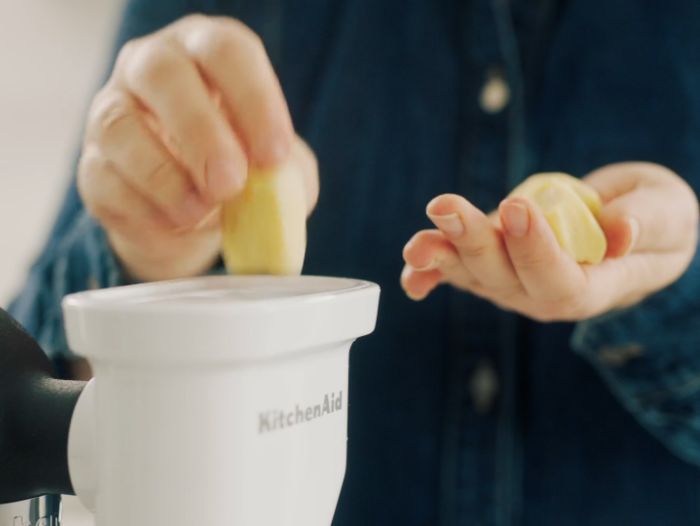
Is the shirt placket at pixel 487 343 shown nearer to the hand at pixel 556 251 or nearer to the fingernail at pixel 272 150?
the hand at pixel 556 251

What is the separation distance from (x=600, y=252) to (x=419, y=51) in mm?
247

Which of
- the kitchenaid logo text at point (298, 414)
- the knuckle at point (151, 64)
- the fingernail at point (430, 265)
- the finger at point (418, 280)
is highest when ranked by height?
the knuckle at point (151, 64)

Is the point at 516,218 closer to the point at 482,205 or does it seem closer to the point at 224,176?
the point at 224,176

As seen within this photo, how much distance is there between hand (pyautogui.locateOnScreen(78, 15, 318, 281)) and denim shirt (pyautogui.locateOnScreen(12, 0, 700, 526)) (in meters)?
0.21

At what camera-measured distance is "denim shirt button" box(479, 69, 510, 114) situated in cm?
45

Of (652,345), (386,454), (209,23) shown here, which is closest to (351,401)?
(386,454)

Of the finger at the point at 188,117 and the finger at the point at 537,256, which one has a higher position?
the finger at the point at 188,117

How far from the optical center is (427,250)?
0.78 ft

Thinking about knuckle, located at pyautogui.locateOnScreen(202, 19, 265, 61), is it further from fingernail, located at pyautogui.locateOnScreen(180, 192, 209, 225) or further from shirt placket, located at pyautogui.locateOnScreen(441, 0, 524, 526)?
shirt placket, located at pyautogui.locateOnScreen(441, 0, 524, 526)

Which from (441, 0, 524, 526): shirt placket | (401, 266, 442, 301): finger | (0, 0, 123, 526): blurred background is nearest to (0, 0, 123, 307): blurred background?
(0, 0, 123, 526): blurred background

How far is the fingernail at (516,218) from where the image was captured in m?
0.22

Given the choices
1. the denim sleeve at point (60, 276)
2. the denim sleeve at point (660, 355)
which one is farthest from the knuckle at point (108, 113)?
the denim sleeve at point (660, 355)

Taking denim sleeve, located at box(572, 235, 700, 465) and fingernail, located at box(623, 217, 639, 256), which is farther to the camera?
denim sleeve, located at box(572, 235, 700, 465)

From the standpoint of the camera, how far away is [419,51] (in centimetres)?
48
